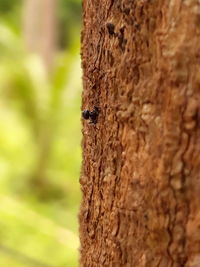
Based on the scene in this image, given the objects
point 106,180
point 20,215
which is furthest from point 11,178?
point 106,180

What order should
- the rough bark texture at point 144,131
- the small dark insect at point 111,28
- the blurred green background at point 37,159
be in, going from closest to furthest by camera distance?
the rough bark texture at point 144,131
the small dark insect at point 111,28
the blurred green background at point 37,159

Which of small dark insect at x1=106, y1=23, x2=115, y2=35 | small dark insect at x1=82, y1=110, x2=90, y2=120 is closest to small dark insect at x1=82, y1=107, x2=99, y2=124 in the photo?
small dark insect at x1=82, y1=110, x2=90, y2=120

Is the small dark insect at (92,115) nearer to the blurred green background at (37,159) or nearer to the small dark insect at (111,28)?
the small dark insect at (111,28)

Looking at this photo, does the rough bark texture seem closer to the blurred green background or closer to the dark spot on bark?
the dark spot on bark

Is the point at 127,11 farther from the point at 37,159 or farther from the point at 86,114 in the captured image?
the point at 37,159

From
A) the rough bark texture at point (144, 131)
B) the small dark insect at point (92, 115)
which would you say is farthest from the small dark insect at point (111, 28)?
the small dark insect at point (92, 115)

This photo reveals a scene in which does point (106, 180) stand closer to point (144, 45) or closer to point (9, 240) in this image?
point (144, 45)

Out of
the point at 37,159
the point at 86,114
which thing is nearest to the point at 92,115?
the point at 86,114
